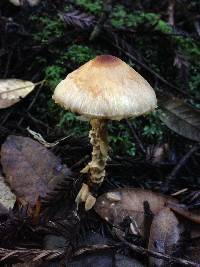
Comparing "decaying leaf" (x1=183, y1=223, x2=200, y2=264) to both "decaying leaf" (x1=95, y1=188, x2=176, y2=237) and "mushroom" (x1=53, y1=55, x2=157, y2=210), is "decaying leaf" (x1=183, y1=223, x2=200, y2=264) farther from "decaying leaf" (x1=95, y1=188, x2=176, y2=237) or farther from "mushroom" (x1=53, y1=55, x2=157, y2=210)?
"mushroom" (x1=53, y1=55, x2=157, y2=210)

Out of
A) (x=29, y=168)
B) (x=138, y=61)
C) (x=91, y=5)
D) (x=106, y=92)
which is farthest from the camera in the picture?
(x=91, y=5)

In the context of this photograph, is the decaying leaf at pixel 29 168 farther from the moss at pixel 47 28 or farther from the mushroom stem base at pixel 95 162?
the moss at pixel 47 28

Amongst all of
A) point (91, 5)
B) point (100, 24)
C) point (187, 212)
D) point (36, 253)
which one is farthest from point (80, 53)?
point (36, 253)

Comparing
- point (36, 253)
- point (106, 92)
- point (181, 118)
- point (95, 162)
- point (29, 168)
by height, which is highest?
point (106, 92)

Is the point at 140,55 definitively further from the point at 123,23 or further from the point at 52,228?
the point at 52,228

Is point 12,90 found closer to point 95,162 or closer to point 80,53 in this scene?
point 80,53

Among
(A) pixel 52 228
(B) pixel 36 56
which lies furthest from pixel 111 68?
(B) pixel 36 56
